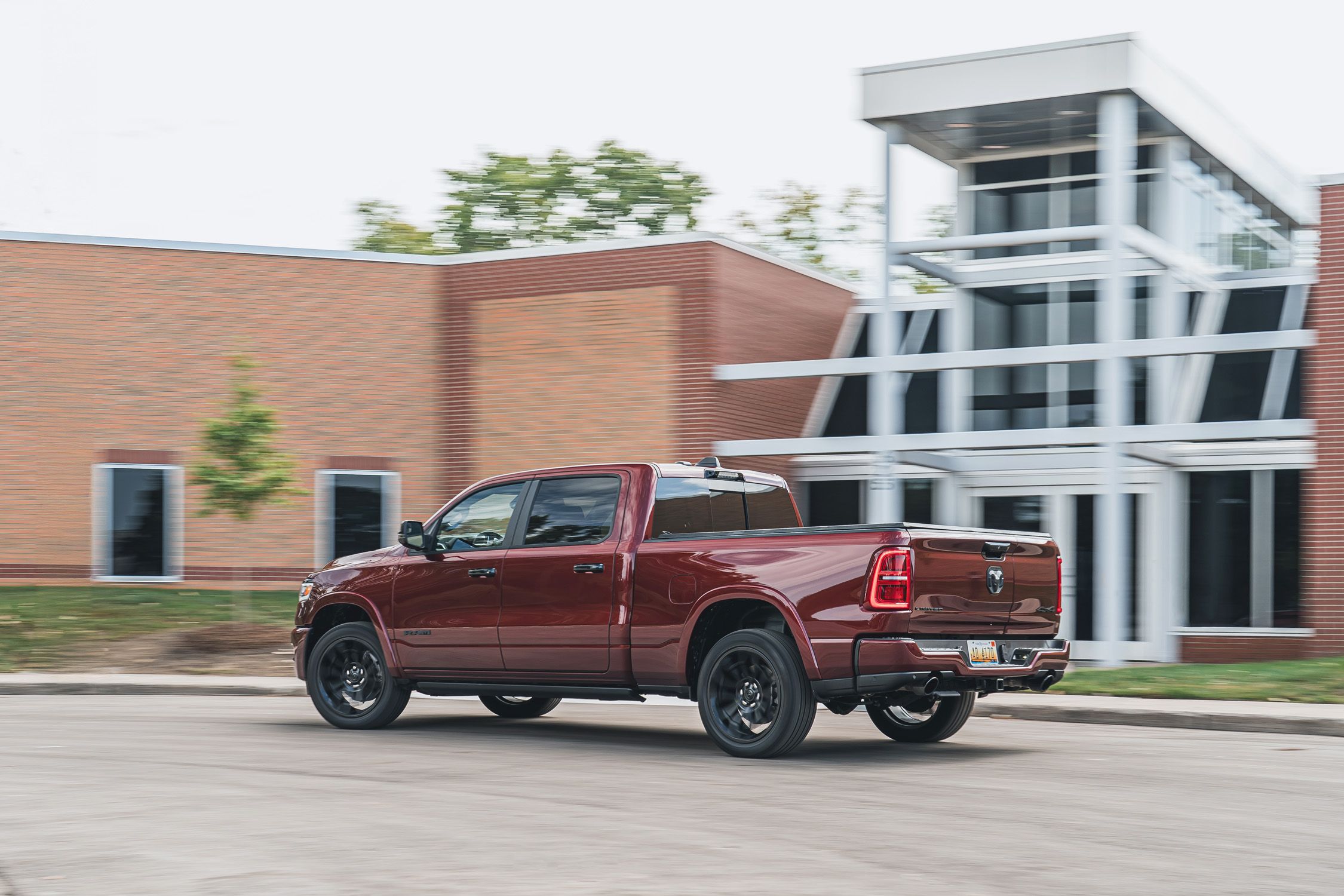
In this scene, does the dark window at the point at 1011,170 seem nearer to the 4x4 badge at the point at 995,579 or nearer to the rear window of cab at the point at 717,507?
the rear window of cab at the point at 717,507

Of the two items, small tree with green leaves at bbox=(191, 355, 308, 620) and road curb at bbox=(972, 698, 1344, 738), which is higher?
small tree with green leaves at bbox=(191, 355, 308, 620)

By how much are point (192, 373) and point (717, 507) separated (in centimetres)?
1474

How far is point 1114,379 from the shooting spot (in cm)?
1933

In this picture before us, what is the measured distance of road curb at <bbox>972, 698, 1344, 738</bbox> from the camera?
12.3 m

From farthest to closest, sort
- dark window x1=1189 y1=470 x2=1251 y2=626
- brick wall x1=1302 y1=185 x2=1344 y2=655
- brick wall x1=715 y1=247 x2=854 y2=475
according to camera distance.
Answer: brick wall x1=715 y1=247 x2=854 y2=475 < dark window x1=1189 y1=470 x2=1251 y2=626 < brick wall x1=1302 y1=185 x2=1344 y2=655

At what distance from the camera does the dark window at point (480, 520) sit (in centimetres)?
1134

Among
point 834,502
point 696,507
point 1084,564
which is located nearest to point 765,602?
point 696,507

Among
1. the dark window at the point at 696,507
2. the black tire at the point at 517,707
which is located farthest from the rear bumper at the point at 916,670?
the black tire at the point at 517,707

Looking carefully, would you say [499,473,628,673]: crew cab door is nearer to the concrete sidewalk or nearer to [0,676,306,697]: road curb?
the concrete sidewalk

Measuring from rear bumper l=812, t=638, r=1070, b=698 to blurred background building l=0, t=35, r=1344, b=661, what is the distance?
33.8 ft

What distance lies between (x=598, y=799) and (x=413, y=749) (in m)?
2.84

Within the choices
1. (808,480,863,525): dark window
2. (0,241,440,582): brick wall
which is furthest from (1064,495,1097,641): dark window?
(0,241,440,582): brick wall

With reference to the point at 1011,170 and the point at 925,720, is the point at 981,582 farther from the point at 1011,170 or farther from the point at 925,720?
the point at 1011,170

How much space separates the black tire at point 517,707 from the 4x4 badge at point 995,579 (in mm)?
4653
